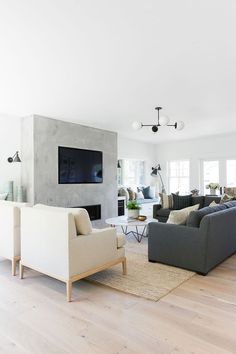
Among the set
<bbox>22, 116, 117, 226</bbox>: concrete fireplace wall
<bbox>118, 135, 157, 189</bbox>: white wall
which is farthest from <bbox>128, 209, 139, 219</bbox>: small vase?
<bbox>118, 135, 157, 189</bbox>: white wall

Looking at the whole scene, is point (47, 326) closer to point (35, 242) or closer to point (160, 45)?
point (35, 242)

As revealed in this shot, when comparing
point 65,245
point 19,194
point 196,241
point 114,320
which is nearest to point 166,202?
point 196,241

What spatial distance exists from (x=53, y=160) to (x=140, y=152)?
3924 millimetres

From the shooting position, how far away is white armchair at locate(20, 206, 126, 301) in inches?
100

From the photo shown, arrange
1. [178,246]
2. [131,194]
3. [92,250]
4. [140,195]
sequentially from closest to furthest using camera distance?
[92,250] < [178,246] < [131,194] < [140,195]

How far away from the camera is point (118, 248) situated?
10.3 feet

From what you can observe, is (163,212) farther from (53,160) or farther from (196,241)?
(53,160)

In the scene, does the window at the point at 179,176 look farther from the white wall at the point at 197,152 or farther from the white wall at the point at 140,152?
the white wall at the point at 140,152

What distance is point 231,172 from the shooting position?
25.4 ft

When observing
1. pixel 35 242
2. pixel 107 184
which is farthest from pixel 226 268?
pixel 107 184

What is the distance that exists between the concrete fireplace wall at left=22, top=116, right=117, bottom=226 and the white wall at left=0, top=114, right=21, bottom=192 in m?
0.14

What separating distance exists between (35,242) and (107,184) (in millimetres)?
3938

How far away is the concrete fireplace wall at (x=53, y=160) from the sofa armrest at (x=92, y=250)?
2.69 meters

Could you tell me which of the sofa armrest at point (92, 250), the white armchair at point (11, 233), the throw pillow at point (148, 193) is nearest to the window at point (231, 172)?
the throw pillow at point (148, 193)
